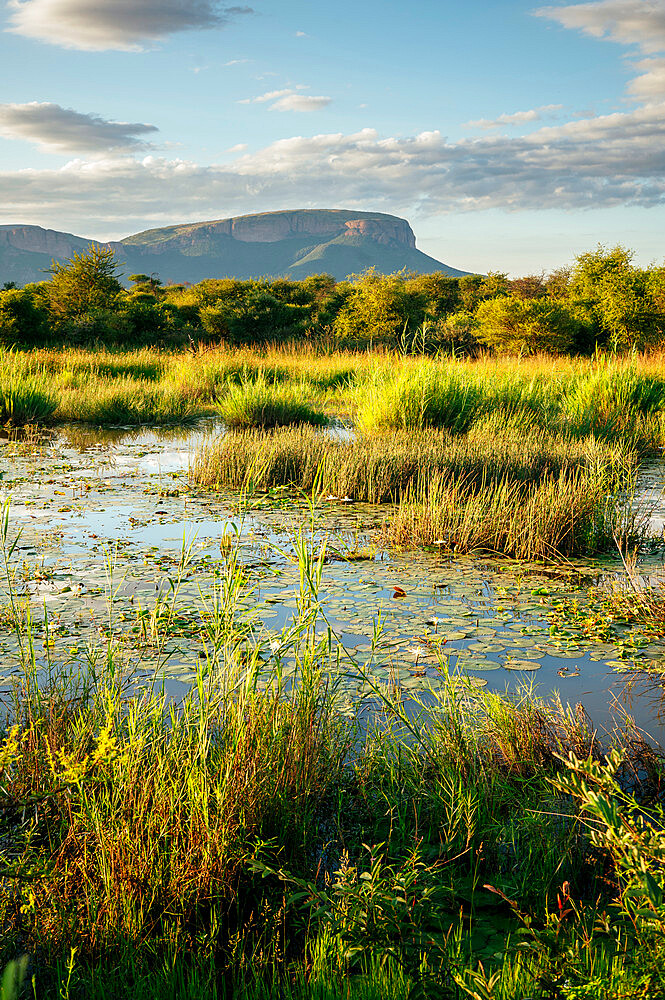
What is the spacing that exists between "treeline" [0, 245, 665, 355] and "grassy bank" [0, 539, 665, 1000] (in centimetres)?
1966

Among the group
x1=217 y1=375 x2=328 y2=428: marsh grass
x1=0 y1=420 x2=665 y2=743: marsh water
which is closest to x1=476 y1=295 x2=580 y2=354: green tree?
x1=217 y1=375 x2=328 y2=428: marsh grass

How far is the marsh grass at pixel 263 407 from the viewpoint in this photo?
11445 millimetres

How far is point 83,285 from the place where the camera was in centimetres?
2919

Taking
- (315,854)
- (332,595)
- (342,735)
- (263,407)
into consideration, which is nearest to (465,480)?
(332,595)

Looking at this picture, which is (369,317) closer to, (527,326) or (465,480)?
(527,326)

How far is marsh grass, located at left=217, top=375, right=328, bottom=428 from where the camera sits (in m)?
11.4

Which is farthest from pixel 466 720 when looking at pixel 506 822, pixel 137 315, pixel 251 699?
pixel 137 315

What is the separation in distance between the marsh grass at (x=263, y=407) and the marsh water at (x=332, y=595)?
362 cm

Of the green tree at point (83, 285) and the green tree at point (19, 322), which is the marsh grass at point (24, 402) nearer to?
the green tree at point (19, 322)

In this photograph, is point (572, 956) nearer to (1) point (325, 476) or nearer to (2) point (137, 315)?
(1) point (325, 476)

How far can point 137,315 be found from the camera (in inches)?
1015

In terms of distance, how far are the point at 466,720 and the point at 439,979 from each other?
4.39 feet

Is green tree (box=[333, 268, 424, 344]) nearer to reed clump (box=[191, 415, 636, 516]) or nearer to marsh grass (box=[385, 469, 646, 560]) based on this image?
reed clump (box=[191, 415, 636, 516])

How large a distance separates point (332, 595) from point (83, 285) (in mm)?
27558
